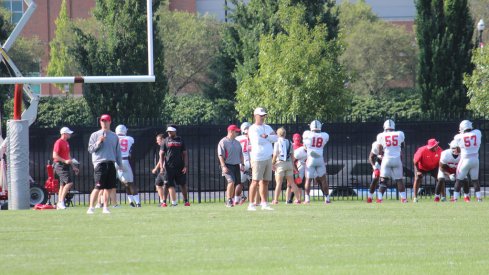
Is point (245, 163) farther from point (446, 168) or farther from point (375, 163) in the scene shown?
point (446, 168)

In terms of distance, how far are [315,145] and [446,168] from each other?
2.87 metres

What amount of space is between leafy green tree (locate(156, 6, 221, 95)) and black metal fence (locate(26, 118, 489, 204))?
3234cm

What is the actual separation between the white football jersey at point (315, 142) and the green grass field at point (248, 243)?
247 inches

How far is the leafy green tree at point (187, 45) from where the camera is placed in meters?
59.9

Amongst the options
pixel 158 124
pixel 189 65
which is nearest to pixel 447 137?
pixel 158 124

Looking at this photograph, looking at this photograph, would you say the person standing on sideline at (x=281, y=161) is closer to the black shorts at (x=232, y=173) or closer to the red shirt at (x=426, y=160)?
the black shorts at (x=232, y=173)

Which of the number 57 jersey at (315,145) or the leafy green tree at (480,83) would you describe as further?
the leafy green tree at (480,83)

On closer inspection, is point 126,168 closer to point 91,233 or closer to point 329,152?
point 329,152

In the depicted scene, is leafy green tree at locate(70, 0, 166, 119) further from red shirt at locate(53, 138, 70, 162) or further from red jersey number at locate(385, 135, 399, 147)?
red jersey number at locate(385, 135, 399, 147)

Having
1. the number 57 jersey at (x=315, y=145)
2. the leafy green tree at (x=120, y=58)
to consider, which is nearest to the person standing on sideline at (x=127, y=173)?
the number 57 jersey at (x=315, y=145)

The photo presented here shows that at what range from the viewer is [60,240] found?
12.7m

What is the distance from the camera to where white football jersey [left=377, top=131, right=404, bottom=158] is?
72.6 ft

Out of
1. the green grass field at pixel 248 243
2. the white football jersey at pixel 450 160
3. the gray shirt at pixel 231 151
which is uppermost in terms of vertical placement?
the gray shirt at pixel 231 151

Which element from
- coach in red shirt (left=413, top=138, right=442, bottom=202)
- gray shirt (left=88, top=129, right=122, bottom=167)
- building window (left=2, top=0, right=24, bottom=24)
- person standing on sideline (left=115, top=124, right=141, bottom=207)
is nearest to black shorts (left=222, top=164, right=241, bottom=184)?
person standing on sideline (left=115, top=124, right=141, bottom=207)
